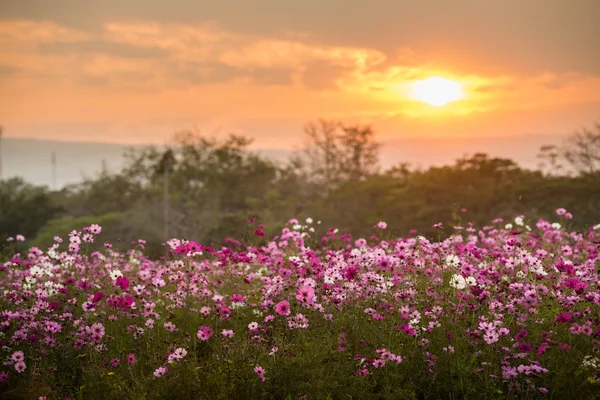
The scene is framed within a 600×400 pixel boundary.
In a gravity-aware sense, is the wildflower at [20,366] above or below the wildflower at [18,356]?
below

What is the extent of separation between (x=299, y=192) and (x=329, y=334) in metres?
28.2

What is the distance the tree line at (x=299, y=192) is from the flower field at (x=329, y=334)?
1349 cm

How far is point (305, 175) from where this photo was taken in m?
35.2

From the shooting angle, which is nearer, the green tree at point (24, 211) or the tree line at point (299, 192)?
the tree line at point (299, 192)

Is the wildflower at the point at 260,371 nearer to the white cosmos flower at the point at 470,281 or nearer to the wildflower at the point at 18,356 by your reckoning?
the white cosmos flower at the point at 470,281

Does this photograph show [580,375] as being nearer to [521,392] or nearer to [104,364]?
[521,392]

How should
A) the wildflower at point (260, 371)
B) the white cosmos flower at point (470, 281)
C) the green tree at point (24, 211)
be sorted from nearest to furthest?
the wildflower at point (260, 371) → the white cosmos flower at point (470, 281) → the green tree at point (24, 211)

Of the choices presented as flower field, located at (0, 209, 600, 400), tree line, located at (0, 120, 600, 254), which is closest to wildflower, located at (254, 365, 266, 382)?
flower field, located at (0, 209, 600, 400)

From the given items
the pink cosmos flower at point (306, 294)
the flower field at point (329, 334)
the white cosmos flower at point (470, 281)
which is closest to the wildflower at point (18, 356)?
the flower field at point (329, 334)

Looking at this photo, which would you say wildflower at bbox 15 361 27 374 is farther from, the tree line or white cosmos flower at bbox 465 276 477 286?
the tree line

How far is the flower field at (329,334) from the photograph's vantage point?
16.3ft

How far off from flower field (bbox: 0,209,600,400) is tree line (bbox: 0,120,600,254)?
13491 millimetres

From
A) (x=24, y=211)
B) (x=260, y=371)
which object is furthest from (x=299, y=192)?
(x=260, y=371)

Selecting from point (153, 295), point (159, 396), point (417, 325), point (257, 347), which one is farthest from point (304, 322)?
point (153, 295)
